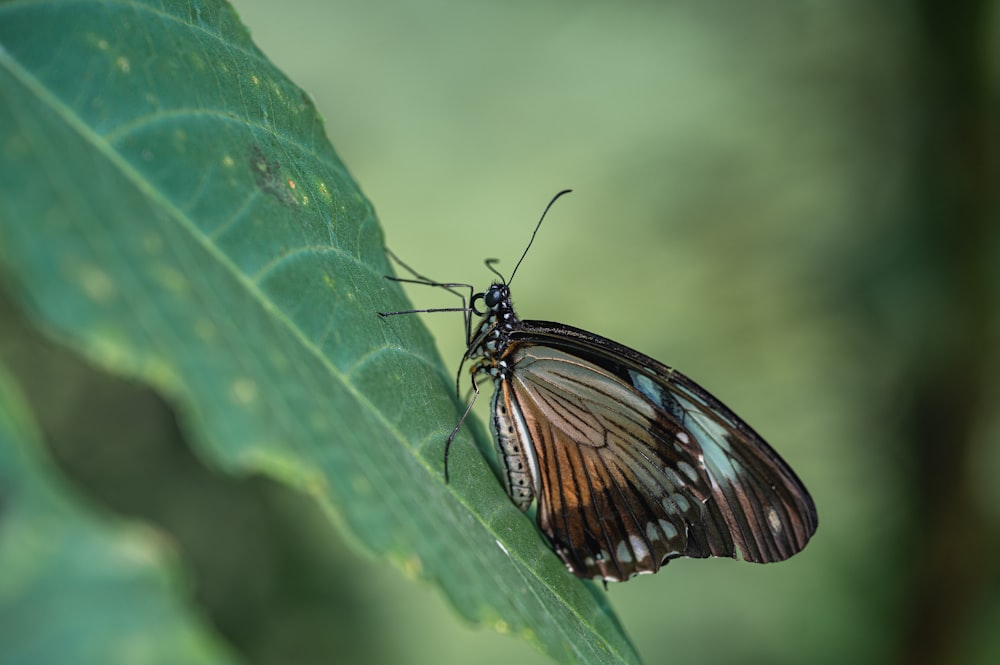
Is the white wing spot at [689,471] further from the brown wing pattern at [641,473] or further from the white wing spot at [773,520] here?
the white wing spot at [773,520]

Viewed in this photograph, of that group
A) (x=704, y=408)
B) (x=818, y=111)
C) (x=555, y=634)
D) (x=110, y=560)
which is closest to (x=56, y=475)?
(x=110, y=560)

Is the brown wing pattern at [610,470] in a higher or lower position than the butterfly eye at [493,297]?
lower

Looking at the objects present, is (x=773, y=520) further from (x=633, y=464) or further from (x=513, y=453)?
(x=513, y=453)

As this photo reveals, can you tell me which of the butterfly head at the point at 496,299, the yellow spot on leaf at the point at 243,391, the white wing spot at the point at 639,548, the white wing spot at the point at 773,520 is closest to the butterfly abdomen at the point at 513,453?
the butterfly head at the point at 496,299

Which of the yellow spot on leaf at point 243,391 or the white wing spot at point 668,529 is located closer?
the yellow spot on leaf at point 243,391

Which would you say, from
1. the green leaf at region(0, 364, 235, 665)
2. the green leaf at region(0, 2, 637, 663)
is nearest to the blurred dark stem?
the green leaf at region(0, 2, 637, 663)

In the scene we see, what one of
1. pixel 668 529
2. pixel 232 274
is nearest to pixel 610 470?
pixel 668 529
